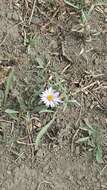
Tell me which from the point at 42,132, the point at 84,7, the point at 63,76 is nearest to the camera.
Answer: the point at 42,132

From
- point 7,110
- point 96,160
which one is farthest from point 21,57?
point 96,160

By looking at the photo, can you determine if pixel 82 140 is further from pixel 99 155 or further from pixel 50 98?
pixel 50 98

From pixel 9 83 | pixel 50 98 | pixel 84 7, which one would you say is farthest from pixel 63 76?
pixel 84 7

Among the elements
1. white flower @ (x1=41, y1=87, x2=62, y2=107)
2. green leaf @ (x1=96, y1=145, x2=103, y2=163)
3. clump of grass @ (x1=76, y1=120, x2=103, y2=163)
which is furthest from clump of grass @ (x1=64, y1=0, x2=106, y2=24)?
green leaf @ (x1=96, y1=145, x2=103, y2=163)

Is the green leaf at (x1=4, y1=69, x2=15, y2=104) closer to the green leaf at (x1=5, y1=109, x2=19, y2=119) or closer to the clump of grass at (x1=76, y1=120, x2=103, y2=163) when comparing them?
the green leaf at (x1=5, y1=109, x2=19, y2=119)

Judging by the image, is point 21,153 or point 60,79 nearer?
point 21,153

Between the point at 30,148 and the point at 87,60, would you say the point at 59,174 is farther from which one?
the point at 87,60

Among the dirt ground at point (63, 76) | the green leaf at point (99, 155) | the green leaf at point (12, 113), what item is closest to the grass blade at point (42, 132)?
the dirt ground at point (63, 76)
